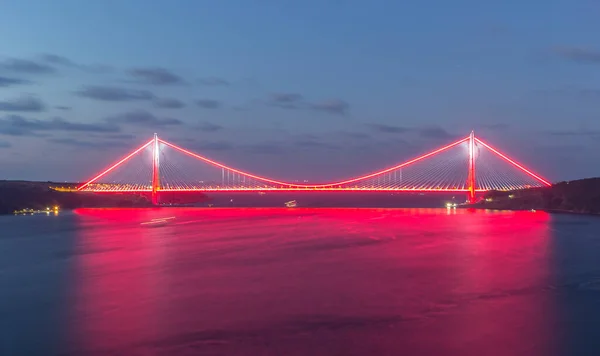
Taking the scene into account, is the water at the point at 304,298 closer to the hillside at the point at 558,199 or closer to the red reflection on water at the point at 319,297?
the red reflection on water at the point at 319,297

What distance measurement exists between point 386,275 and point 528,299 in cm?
362

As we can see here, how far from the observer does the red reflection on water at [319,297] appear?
822cm

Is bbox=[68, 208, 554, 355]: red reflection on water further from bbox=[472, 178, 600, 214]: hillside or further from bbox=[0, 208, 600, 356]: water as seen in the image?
bbox=[472, 178, 600, 214]: hillside

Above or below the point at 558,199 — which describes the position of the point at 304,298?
below

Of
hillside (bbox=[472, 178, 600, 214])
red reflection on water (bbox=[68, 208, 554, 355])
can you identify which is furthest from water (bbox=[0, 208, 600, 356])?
hillside (bbox=[472, 178, 600, 214])

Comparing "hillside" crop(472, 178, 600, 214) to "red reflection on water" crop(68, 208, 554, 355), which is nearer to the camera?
"red reflection on water" crop(68, 208, 554, 355)

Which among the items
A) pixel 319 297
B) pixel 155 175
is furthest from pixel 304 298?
pixel 155 175

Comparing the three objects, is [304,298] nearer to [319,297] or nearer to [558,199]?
[319,297]

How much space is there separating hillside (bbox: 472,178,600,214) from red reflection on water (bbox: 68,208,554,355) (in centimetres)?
2760

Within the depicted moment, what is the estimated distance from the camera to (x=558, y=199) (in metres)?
49.3

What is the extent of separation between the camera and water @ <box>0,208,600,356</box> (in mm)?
8141

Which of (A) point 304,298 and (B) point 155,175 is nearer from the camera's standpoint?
(A) point 304,298

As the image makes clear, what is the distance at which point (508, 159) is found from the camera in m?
53.3

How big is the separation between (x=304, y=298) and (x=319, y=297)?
0.28m
